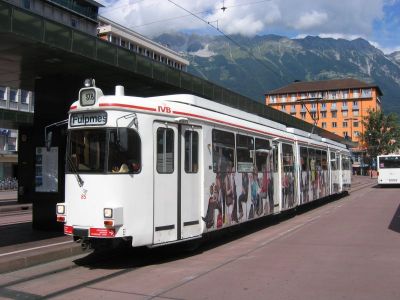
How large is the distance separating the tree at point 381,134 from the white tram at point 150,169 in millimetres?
97068

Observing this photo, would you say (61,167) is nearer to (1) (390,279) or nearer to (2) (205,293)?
(2) (205,293)

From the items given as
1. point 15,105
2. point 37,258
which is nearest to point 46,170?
point 37,258

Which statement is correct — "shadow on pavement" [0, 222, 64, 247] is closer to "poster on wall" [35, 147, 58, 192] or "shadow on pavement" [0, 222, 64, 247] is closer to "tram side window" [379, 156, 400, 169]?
"poster on wall" [35, 147, 58, 192]

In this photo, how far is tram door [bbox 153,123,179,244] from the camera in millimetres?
9430

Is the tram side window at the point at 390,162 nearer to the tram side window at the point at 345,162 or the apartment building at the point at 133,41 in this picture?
the tram side window at the point at 345,162

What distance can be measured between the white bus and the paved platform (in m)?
35.2

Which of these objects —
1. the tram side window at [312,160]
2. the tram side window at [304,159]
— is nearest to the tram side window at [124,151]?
the tram side window at [304,159]

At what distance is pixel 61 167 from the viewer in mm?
13828

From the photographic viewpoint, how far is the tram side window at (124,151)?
9.01 meters

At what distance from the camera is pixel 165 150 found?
31.9 feet

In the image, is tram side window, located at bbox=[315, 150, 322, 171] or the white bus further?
the white bus

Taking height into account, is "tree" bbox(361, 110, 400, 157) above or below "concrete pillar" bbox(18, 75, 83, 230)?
above

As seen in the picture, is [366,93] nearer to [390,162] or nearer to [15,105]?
[390,162]

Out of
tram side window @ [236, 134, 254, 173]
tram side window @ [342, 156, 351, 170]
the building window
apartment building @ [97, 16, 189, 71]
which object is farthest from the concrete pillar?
the building window
